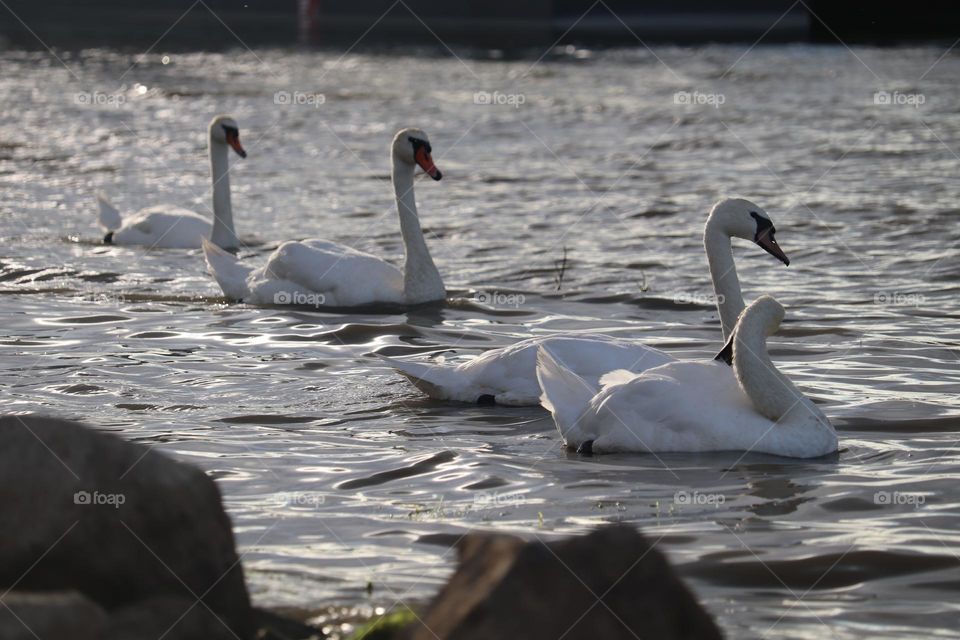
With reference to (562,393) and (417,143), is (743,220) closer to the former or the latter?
(562,393)

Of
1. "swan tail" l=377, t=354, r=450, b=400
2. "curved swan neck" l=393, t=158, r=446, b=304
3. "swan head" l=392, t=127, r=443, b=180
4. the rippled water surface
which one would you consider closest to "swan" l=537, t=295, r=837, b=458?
the rippled water surface

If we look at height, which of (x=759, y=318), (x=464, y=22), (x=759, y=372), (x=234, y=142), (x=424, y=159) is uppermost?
(x=464, y=22)

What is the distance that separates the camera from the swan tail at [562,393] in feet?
24.8

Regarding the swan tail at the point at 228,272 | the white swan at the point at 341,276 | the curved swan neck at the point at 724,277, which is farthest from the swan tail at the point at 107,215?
the curved swan neck at the point at 724,277

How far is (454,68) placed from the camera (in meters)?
31.8

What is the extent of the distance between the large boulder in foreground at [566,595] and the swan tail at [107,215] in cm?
1099

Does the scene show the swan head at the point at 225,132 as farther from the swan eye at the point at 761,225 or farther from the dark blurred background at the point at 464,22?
the dark blurred background at the point at 464,22

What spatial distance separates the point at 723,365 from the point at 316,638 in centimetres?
346

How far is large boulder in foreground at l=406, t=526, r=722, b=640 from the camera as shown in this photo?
4090 mm

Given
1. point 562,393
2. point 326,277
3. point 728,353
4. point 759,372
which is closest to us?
point 759,372

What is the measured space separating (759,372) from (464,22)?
42.9m

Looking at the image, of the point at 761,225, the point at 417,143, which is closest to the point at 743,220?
the point at 761,225

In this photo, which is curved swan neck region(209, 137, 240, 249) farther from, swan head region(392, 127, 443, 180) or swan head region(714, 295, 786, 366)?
swan head region(714, 295, 786, 366)

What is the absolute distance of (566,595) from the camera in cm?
416
